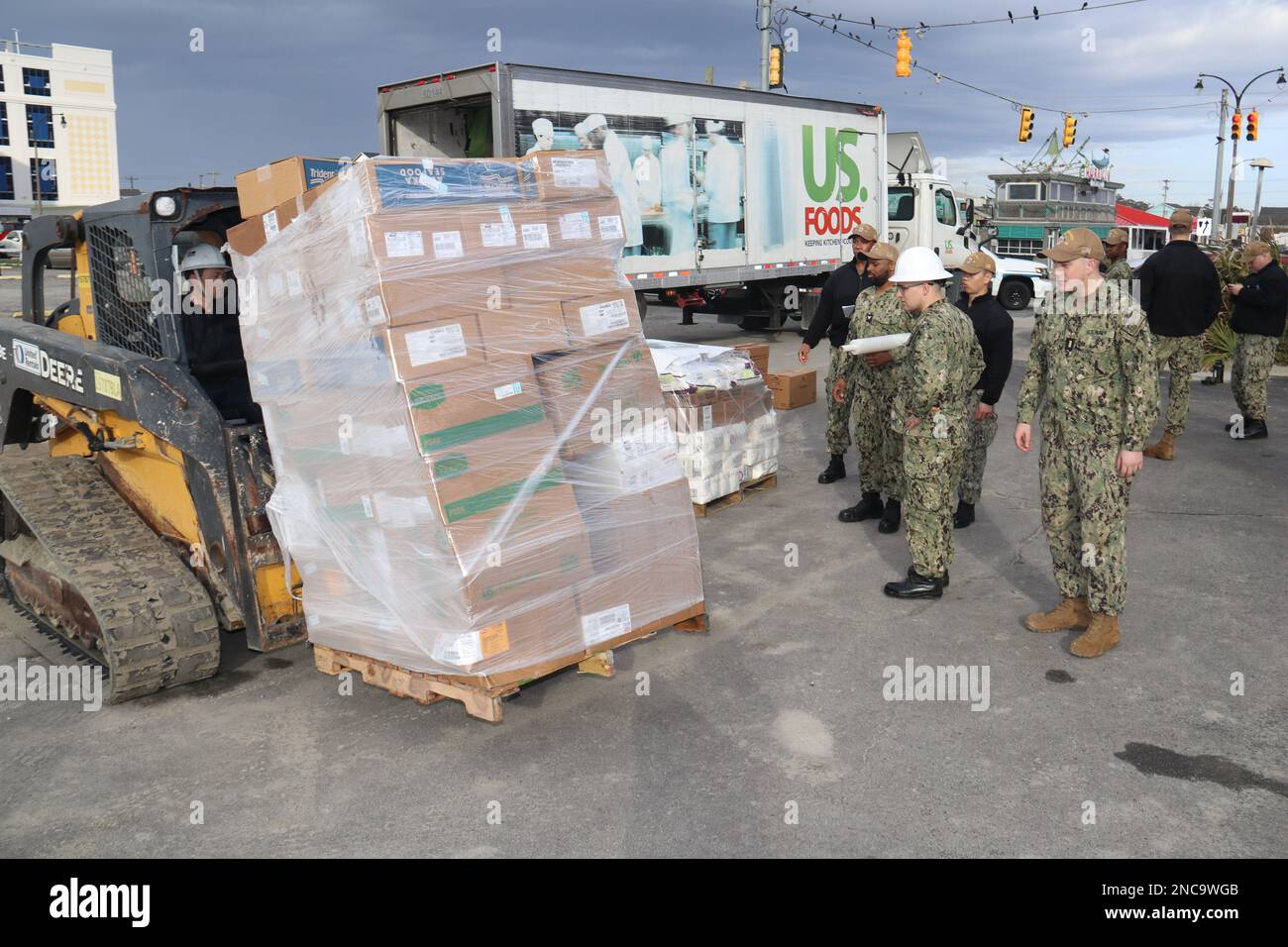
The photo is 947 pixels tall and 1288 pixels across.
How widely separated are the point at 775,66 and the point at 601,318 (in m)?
20.7

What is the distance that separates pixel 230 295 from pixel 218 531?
46.9 inches

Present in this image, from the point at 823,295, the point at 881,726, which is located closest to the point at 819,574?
the point at 881,726

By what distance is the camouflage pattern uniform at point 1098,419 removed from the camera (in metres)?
5.02

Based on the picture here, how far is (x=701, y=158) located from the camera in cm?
1482

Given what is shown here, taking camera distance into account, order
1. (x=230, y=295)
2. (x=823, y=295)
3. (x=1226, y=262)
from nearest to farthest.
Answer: (x=230, y=295) → (x=823, y=295) → (x=1226, y=262)

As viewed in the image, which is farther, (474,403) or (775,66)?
(775,66)

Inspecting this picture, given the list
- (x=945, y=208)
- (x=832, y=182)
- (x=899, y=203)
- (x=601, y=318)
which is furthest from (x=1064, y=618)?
(x=945, y=208)

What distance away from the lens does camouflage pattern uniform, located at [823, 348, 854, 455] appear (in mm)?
7997

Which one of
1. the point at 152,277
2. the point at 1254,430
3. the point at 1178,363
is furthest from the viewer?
the point at 1254,430

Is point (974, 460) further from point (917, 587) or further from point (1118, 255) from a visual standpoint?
point (1118, 255)

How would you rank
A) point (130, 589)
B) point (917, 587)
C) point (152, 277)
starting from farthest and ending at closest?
point (917, 587)
point (152, 277)
point (130, 589)
